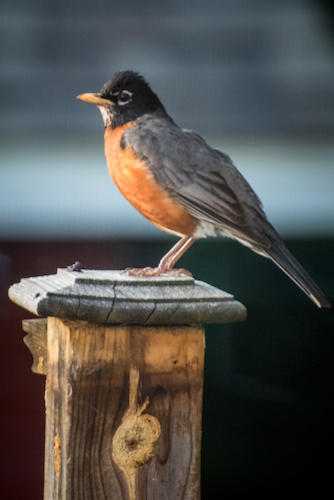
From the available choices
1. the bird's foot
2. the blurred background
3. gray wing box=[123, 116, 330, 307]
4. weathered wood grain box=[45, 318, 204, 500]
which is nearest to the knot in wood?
weathered wood grain box=[45, 318, 204, 500]

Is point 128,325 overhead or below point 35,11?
below

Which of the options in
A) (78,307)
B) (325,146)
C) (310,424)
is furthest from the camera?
(325,146)

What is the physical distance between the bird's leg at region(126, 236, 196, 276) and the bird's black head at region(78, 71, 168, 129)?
1.67 ft

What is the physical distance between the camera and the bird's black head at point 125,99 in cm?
209

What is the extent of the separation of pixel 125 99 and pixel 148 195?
39 cm

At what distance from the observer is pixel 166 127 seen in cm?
208

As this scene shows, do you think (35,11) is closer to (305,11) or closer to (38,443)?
(305,11)

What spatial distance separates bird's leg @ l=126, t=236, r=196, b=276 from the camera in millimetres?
1607

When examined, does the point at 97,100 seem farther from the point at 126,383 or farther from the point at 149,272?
the point at 126,383

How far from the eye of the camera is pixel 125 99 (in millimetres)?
2127

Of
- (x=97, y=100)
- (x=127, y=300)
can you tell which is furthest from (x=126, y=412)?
(x=97, y=100)

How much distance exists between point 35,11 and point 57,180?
107cm

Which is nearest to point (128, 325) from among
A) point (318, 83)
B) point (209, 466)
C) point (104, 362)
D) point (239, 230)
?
point (104, 362)

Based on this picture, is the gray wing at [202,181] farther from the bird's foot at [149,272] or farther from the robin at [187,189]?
the bird's foot at [149,272]
